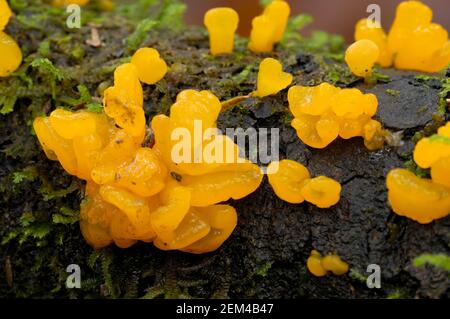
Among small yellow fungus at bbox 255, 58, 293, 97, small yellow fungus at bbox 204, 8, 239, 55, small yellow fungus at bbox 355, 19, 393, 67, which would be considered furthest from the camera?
small yellow fungus at bbox 355, 19, 393, 67

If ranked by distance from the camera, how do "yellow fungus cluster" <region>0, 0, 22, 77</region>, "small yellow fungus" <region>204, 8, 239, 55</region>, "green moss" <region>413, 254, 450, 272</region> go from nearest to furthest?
"green moss" <region>413, 254, 450, 272</region>
"yellow fungus cluster" <region>0, 0, 22, 77</region>
"small yellow fungus" <region>204, 8, 239, 55</region>

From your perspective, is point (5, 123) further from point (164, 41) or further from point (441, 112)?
point (441, 112)

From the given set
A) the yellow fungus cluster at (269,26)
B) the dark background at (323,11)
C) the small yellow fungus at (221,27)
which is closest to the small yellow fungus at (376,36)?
the yellow fungus cluster at (269,26)

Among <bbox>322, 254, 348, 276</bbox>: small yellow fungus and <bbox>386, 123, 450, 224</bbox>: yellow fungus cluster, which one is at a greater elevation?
<bbox>386, 123, 450, 224</bbox>: yellow fungus cluster

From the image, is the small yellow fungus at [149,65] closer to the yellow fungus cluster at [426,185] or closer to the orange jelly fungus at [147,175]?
the orange jelly fungus at [147,175]

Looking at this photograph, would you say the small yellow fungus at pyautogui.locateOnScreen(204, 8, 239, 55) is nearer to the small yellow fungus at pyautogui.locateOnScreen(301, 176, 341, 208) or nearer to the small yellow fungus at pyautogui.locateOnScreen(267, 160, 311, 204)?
the small yellow fungus at pyautogui.locateOnScreen(267, 160, 311, 204)

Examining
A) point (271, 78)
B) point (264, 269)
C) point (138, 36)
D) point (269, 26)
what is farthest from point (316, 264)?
point (138, 36)

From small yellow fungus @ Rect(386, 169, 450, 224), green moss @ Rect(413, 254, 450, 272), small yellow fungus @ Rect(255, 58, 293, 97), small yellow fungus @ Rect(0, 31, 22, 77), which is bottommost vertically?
green moss @ Rect(413, 254, 450, 272)

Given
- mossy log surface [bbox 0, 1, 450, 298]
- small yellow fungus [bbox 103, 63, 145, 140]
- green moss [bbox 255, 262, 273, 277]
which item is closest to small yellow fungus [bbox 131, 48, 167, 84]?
mossy log surface [bbox 0, 1, 450, 298]
